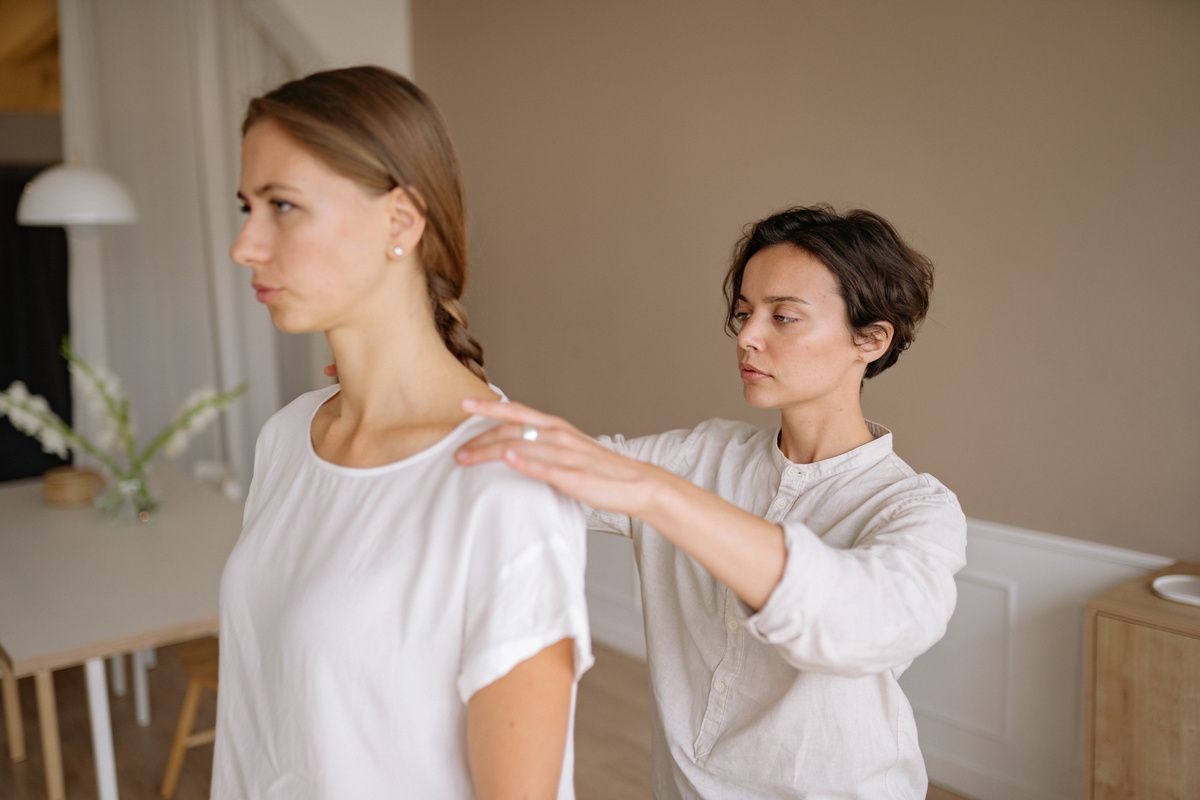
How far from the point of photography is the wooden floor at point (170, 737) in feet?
9.27

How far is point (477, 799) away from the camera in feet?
3.17

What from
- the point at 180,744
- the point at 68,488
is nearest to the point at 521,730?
the point at 180,744

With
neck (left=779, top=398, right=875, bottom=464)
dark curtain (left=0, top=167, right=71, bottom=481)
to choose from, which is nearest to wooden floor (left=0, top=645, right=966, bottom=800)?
dark curtain (left=0, top=167, right=71, bottom=481)

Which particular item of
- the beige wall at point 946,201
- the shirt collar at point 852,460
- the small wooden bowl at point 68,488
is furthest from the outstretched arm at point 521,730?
the small wooden bowl at point 68,488

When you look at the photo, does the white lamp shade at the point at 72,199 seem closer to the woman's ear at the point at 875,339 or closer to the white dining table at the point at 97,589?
the white dining table at the point at 97,589

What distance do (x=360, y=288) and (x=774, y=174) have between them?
88.1 inches

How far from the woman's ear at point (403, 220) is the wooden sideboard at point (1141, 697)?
187 cm

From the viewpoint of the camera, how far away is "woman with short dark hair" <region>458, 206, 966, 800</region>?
1.34 meters

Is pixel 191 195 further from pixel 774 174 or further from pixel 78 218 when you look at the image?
pixel 774 174

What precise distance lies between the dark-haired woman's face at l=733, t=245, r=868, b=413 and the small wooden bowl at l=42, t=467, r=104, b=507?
271 centimetres

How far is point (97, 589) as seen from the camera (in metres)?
2.39

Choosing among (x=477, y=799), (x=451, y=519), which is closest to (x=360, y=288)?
(x=451, y=519)

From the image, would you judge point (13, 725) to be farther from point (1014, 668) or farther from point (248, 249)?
point (1014, 668)

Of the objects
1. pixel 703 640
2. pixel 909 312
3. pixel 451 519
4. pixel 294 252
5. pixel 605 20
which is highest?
pixel 605 20
